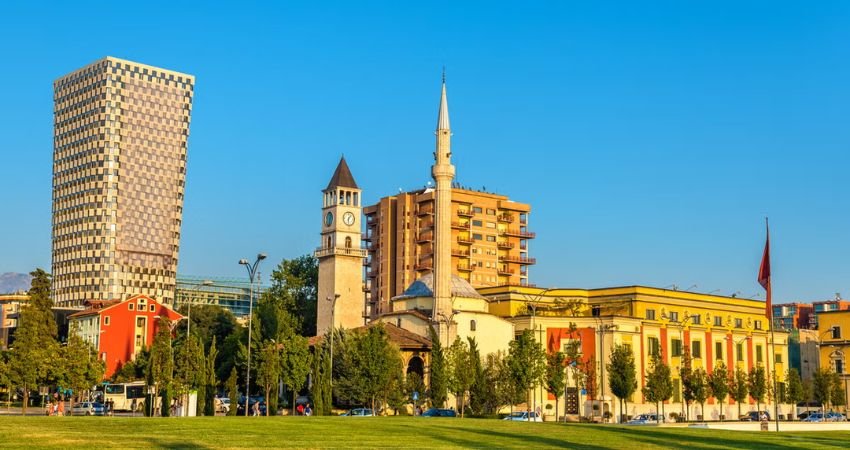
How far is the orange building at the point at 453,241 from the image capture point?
146 m

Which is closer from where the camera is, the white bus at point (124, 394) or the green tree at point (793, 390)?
the white bus at point (124, 394)

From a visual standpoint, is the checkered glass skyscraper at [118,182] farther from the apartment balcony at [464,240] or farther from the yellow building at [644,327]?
the yellow building at [644,327]

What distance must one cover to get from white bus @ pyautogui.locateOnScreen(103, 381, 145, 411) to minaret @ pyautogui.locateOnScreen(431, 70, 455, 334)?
27.1m

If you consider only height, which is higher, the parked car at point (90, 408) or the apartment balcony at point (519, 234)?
the apartment balcony at point (519, 234)

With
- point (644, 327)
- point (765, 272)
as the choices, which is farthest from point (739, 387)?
point (765, 272)

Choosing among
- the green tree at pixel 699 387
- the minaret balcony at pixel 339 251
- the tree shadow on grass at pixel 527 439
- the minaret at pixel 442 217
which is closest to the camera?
the tree shadow on grass at pixel 527 439

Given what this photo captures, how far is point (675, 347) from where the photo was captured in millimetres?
99375

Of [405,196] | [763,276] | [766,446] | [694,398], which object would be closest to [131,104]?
[405,196]

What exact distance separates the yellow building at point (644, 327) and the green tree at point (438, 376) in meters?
16.1

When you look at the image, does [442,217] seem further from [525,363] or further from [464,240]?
[464,240]

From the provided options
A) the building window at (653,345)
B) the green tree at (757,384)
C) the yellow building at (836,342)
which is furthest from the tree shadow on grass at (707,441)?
the yellow building at (836,342)

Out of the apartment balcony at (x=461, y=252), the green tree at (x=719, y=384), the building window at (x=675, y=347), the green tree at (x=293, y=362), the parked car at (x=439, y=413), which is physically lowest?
the parked car at (x=439, y=413)

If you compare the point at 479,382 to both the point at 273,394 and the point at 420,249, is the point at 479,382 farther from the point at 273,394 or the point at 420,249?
the point at 420,249

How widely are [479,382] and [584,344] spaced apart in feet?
61.4
